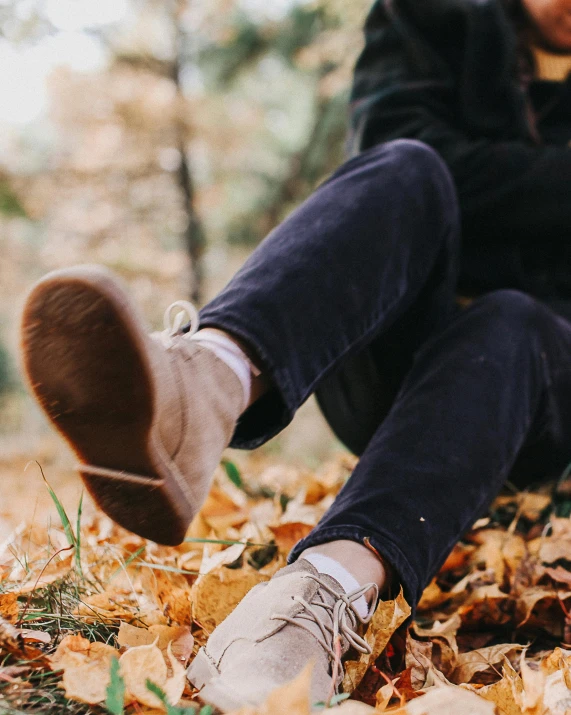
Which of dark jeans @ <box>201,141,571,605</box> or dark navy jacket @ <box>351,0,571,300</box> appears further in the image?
dark navy jacket @ <box>351,0,571,300</box>

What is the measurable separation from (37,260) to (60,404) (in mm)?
5082

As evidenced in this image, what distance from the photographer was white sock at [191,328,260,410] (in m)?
0.66

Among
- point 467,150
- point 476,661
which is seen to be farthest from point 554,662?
point 467,150

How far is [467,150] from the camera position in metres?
1.19

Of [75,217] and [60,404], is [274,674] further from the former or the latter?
[75,217]

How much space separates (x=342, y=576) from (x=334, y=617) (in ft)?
0.16

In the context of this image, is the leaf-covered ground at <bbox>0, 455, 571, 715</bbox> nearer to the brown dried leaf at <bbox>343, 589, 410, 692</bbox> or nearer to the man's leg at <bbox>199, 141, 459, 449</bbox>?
the brown dried leaf at <bbox>343, 589, 410, 692</bbox>

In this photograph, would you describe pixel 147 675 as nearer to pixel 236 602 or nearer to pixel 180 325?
pixel 236 602

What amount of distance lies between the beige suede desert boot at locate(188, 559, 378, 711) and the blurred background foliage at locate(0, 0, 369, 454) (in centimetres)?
427

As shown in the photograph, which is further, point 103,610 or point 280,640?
point 103,610

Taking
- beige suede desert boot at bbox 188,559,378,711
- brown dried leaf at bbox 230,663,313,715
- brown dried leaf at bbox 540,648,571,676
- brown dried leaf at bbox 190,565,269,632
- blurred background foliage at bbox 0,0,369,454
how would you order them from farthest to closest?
blurred background foliage at bbox 0,0,369,454
brown dried leaf at bbox 190,565,269,632
brown dried leaf at bbox 540,648,571,676
beige suede desert boot at bbox 188,559,378,711
brown dried leaf at bbox 230,663,313,715

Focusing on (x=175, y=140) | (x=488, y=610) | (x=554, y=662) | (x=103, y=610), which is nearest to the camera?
(x=554, y=662)

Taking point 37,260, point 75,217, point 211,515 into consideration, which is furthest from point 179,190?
point 211,515

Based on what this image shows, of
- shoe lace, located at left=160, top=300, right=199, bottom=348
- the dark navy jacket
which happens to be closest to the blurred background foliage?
the dark navy jacket
